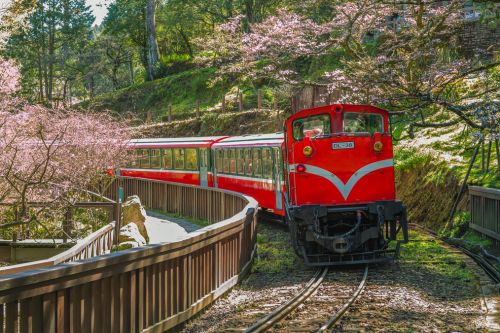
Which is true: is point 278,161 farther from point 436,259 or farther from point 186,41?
point 186,41

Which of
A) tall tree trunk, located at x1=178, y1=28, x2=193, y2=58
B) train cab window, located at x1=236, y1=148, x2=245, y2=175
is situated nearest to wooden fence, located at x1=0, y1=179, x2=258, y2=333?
train cab window, located at x1=236, y1=148, x2=245, y2=175

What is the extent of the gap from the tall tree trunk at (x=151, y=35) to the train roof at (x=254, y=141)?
88.1 feet

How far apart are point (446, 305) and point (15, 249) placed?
36.2 ft

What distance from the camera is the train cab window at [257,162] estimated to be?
21.5 m

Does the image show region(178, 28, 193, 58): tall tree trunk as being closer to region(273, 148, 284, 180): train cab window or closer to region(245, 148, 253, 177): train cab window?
region(245, 148, 253, 177): train cab window

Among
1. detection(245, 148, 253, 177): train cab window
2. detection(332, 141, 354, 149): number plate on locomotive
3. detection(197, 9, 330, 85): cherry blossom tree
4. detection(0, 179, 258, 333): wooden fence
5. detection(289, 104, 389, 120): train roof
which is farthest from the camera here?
detection(197, 9, 330, 85): cherry blossom tree

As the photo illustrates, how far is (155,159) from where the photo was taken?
3288cm

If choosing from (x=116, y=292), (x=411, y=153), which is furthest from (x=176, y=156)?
(x=116, y=292)

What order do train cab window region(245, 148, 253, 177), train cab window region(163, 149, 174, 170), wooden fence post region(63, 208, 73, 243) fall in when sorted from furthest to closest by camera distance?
train cab window region(163, 149, 174, 170)
train cab window region(245, 148, 253, 177)
wooden fence post region(63, 208, 73, 243)

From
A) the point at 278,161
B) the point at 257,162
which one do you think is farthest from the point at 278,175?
the point at 257,162

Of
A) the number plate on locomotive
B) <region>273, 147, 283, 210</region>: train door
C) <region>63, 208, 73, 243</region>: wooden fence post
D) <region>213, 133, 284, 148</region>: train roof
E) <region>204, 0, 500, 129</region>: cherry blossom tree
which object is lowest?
<region>63, 208, 73, 243</region>: wooden fence post

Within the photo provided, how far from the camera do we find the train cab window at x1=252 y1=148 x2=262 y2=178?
70.4 ft

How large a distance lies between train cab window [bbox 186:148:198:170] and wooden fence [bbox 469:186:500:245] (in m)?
14.4

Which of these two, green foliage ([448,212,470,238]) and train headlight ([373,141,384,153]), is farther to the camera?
green foliage ([448,212,470,238])
